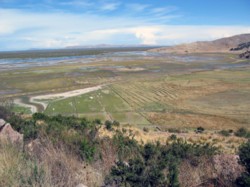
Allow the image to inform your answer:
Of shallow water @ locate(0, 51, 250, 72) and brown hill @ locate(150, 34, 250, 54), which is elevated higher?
brown hill @ locate(150, 34, 250, 54)

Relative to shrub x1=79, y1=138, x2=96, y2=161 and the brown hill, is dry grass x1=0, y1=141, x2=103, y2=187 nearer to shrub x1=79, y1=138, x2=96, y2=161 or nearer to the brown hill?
shrub x1=79, y1=138, x2=96, y2=161

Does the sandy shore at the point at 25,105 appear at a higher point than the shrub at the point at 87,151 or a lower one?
lower

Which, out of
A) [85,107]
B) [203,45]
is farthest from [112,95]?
[203,45]

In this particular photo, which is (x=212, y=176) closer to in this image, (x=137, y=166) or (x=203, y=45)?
(x=137, y=166)

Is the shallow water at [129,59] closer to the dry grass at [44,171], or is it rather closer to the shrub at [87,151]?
the shrub at [87,151]

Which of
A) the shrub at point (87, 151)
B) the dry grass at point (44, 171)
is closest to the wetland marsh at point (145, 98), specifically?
the shrub at point (87, 151)

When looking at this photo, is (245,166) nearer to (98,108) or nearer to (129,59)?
(98,108)

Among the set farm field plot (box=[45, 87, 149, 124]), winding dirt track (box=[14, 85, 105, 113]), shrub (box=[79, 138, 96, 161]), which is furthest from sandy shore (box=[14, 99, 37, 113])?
shrub (box=[79, 138, 96, 161])

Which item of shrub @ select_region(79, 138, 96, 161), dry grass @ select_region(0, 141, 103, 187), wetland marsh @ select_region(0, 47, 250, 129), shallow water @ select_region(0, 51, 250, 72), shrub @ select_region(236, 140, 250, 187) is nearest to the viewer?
dry grass @ select_region(0, 141, 103, 187)

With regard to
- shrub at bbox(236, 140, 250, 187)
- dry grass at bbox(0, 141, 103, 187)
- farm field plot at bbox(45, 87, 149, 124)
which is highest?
dry grass at bbox(0, 141, 103, 187)

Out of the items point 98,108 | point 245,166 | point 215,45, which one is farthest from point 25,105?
point 215,45

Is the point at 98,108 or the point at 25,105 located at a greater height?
the point at 25,105
